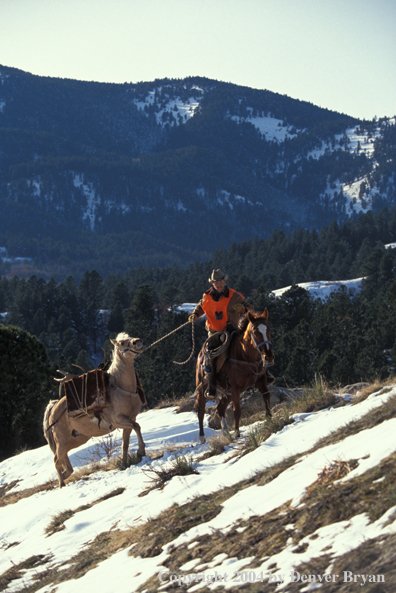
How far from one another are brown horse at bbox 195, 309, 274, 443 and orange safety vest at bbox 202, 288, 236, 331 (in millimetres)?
343

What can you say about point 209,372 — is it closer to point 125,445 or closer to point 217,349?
point 217,349

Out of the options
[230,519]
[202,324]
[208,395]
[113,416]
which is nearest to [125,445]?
[113,416]

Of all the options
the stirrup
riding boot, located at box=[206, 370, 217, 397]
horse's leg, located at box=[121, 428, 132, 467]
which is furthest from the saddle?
horse's leg, located at box=[121, 428, 132, 467]

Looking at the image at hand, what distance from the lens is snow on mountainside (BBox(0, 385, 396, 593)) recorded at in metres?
4.34

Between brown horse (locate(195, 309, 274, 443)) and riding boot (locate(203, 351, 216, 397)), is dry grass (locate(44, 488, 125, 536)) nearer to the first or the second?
brown horse (locate(195, 309, 274, 443))

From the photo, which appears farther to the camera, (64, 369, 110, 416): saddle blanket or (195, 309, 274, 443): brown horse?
(64, 369, 110, 416): saddle blanket

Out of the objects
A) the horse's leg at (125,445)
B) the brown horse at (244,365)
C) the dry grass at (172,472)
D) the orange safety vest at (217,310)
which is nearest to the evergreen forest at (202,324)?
the brown horse at (244,365)

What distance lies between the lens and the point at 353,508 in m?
4.59

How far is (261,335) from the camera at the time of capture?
9203 millimetres

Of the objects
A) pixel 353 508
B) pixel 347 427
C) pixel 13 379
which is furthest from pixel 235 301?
pixel 13 379

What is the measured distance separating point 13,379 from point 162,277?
9779 cm

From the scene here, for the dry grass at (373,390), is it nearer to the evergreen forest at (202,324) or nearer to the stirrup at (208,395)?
the stirrup at (208,395)

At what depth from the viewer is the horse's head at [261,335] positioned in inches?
354

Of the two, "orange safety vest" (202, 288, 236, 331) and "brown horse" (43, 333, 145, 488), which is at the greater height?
"orange safety vest" (202, 288, 236, 331)
